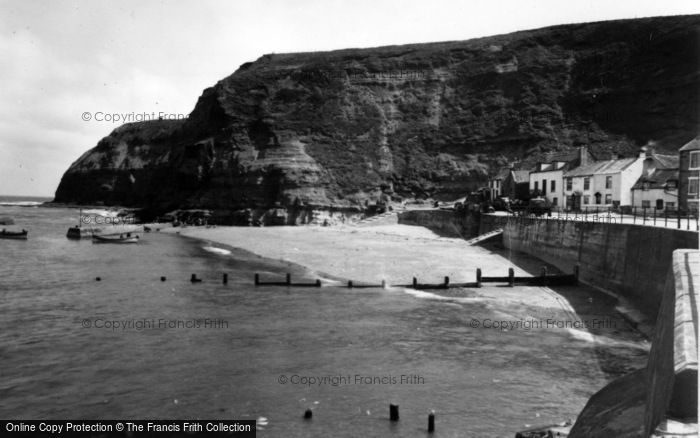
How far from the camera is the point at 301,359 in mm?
18188

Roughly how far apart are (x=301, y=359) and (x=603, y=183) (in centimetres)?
4766

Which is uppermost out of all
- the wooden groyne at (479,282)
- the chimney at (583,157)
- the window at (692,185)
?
the chimney at (583,157)

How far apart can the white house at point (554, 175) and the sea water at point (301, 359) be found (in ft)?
127

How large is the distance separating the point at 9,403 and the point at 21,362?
383 centimetres

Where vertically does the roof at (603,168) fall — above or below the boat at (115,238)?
above

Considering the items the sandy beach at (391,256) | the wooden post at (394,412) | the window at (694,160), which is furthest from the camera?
the window at (694,160)

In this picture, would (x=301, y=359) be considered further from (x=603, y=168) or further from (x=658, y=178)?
(x=603, y=168)

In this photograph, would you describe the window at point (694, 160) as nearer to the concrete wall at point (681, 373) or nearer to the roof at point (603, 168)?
the roof at point (603, 168)

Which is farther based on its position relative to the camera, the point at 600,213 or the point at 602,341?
the point at 600,213

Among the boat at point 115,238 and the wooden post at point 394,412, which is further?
the boat at point 115,238

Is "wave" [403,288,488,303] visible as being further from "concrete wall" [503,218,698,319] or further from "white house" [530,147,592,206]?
"white house" [530,147,592,206]

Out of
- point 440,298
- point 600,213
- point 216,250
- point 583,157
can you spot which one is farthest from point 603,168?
point 216,250

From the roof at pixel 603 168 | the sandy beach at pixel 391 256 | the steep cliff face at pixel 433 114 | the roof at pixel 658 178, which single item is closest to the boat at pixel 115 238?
the sandy beach at pixel 391 256

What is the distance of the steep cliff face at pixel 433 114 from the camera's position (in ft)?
302
